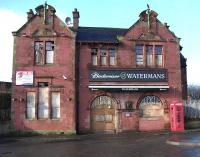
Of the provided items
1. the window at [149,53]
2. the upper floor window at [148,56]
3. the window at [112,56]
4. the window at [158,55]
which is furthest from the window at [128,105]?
the window at [158,55]

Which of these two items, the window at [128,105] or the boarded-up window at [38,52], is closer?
the boarded-up window at [38,52]

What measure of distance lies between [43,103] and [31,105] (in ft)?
3.18

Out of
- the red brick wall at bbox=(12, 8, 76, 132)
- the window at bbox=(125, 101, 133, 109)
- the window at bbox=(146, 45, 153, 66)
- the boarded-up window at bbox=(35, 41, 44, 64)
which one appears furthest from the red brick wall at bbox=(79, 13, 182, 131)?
the boarded-up window at bbox=(35, 41, 44, 64)

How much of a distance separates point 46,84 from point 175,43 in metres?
11.7

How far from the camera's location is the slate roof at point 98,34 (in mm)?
34000

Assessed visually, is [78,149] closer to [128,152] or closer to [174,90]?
[128,152]

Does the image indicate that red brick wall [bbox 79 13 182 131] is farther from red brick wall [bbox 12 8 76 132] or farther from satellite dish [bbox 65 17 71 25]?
satellite dish [bbox 65 17 71 25]

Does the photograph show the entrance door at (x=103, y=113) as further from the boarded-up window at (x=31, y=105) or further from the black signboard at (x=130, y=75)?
the boarded-up window at (x=31, y=105)

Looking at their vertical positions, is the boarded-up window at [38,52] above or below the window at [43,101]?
above

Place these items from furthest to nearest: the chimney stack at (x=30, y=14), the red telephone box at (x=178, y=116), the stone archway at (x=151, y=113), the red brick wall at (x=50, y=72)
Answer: the chimney stack at (x=30, y=14), the stone archway at (x=151, y=113), the red telephone box at (x=178, y=116), the red brick wall at (x=50, y=72)

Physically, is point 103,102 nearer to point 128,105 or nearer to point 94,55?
point 128,105

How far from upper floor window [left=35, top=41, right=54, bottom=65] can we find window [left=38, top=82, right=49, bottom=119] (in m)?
1.87

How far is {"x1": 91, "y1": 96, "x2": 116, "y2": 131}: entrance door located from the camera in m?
33.2

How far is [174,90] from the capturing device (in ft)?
112
